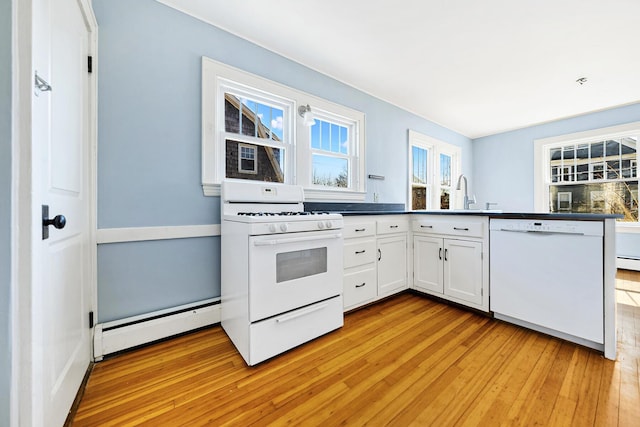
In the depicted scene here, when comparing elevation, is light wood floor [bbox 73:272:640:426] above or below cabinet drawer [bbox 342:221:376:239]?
below

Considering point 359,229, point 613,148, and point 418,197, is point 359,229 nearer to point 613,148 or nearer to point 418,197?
point 418,197

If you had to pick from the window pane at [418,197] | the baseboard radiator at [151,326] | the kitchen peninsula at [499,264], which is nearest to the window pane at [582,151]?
the window pane at [418,197]

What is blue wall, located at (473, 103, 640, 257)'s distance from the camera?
362 cm

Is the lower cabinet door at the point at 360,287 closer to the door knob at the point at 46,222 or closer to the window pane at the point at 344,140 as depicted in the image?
the window pane at the point at 344,140

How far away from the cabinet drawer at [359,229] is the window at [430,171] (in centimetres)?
173

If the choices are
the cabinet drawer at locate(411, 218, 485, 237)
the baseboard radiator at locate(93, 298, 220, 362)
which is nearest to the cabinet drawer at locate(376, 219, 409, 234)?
the cabinet drawer at locate(411, 218, 485, 237)

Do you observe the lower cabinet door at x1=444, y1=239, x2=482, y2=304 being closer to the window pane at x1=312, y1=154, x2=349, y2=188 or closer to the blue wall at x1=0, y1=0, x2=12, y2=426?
the window pane at x1=312, y1=154, x2=349, y2=188

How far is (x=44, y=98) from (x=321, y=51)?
2.14m

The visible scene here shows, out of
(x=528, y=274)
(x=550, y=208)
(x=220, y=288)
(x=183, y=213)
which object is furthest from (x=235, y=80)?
(x=550, y=208)

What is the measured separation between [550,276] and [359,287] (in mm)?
1397

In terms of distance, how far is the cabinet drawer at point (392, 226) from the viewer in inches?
95.8

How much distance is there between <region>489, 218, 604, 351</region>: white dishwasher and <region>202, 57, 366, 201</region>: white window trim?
5.07ft

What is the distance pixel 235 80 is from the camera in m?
2.13

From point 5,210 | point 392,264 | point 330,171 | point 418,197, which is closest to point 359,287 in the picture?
point 392,264
